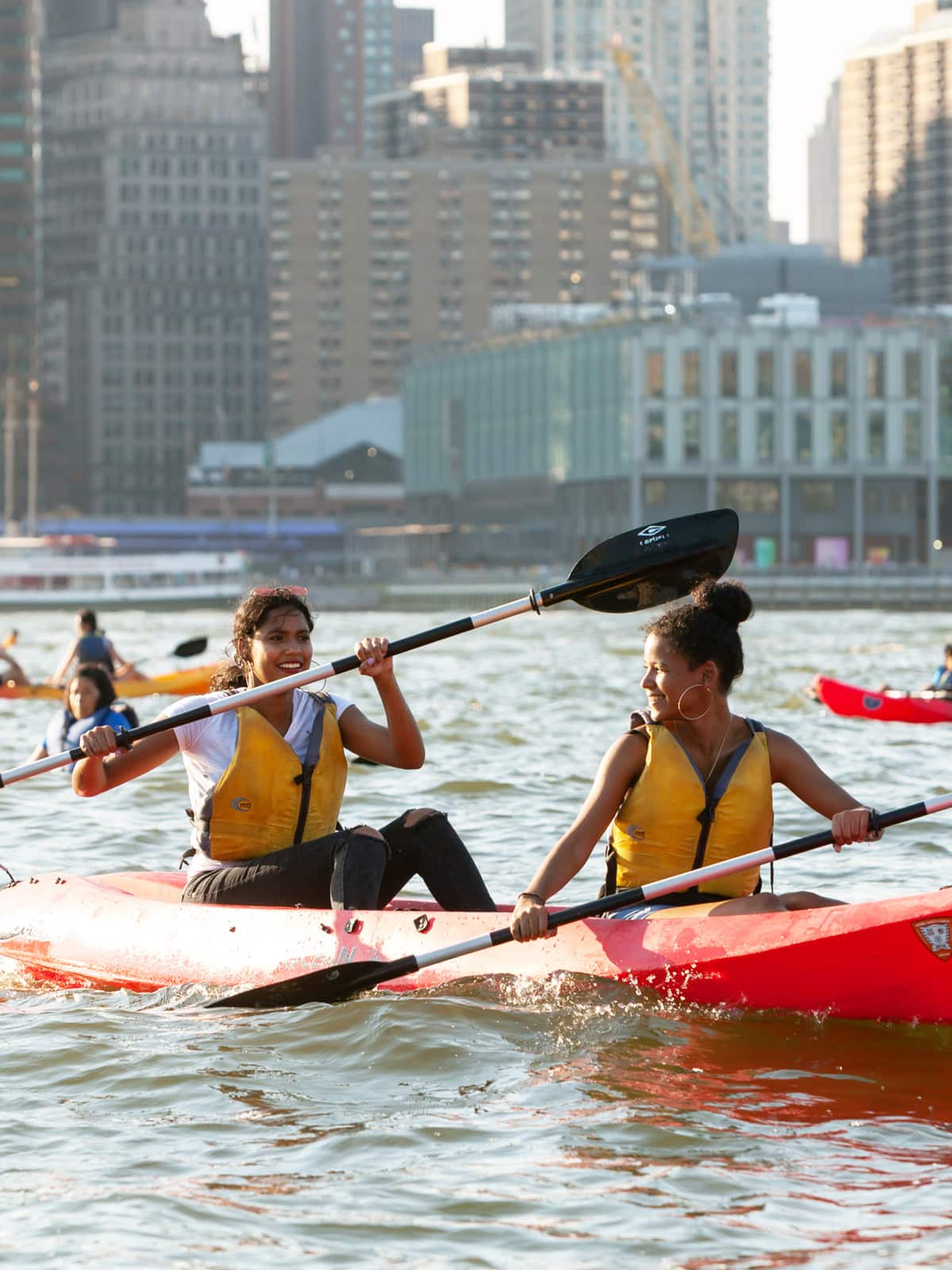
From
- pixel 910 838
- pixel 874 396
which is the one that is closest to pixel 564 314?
pixel 874 396

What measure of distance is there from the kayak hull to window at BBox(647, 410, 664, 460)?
67.4 m

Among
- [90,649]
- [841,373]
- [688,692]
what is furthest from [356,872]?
[841,373]

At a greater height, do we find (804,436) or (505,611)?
(804,436)

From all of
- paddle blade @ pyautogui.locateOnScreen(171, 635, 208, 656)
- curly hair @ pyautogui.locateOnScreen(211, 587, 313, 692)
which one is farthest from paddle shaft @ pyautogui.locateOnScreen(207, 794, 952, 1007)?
paddle blade @ pyautogui.locateOnScreen(171, 635, 208, 656)

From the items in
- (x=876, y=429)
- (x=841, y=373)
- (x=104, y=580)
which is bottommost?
(x=104, y=580)

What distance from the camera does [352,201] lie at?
176 meters

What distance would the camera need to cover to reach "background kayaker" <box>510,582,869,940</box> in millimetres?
7492

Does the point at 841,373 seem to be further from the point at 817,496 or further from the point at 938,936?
the point at 938,936

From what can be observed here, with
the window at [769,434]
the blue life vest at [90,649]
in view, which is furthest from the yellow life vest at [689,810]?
the window at [769,434]

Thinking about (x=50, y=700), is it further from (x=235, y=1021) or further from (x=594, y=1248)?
(x=594, y=1248)

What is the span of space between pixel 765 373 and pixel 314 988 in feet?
298

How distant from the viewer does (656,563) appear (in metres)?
9.02

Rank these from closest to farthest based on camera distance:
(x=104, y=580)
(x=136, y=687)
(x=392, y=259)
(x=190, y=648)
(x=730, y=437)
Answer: (x=190, y=648), (x=136, y=687), (x=104, y=580), (x=730, y=437), (x=392, y=259)

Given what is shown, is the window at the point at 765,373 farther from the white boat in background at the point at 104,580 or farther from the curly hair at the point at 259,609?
the curly hair at the point at 259,609
